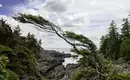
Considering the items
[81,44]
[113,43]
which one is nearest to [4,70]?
[81,44]

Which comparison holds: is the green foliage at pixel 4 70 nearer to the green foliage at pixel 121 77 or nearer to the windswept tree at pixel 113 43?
the green foliage at pixel 121 77

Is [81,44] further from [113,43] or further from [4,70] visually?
[113,43]

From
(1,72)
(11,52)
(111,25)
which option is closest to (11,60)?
(11,52)

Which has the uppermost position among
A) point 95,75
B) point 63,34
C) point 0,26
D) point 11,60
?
point 0,26

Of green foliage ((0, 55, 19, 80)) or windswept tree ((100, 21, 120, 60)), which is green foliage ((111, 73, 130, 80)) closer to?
green foliage ((0, 55, 19, 80))

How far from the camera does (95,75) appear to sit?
41.2 ft

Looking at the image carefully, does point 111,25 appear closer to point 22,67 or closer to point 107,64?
point 22,67

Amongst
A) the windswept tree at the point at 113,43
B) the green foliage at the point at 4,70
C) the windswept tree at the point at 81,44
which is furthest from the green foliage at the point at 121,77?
the windswept tree at the point at 113,43

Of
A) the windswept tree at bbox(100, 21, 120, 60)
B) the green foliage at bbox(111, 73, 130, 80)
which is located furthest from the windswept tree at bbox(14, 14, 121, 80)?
the windswept tree at bbox(100, 21, 120, 60)

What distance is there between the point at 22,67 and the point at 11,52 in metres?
1.38

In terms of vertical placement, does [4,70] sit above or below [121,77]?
above

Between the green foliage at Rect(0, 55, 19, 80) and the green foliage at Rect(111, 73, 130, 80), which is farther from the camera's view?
the green foliage at Rect(0, 55, 19, 80)

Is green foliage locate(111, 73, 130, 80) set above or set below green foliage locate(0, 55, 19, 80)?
below

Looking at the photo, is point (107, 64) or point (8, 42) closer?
point (107, 64)
